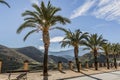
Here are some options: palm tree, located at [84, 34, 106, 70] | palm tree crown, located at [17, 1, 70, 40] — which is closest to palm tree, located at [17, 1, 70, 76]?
palm tree crown, located at [17, 1, 70, 40]

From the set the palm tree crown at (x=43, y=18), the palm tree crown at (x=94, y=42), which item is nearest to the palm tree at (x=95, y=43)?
the palm tree crown at (x=94, y=42)

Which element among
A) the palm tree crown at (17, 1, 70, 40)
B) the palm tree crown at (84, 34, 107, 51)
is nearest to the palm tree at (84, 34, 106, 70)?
the palm tree crown at (84, 34, 107, 51)

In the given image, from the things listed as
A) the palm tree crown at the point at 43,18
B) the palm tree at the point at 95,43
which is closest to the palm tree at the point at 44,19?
the palm tree crown at the point at 43,18

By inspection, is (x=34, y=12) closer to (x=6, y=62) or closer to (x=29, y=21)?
(x=29, y=21)

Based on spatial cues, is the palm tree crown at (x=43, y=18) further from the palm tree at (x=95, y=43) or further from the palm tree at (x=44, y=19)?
the palm tree at (x=95, y=43)

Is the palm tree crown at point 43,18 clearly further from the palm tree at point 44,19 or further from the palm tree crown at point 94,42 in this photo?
the palm tree crown at point 94,42

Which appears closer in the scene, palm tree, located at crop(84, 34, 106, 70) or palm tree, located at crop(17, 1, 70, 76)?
palm tree, located at crop(17, 1, 70, 76)

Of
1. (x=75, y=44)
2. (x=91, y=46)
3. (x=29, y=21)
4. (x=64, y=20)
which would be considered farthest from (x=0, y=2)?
(x=91, y=46)

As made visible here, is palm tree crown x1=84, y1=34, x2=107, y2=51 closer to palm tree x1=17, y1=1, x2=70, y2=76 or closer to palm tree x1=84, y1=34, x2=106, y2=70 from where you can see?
palm tree x1=84, y1=34, x2=106, y2=70

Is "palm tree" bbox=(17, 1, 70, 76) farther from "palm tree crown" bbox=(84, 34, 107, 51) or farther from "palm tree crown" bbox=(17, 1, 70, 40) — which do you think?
"palm tree crown" bbox=(84, 34, 107, 51)

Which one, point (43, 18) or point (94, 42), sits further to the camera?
point (94, 42)

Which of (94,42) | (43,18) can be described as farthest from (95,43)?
(43,18)

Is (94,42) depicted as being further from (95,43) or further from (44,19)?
(44,19)

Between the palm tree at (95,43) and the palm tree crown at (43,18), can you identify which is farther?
the palm tree at (95,43)
